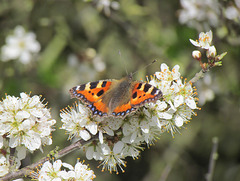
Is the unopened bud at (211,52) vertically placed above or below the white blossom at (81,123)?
below

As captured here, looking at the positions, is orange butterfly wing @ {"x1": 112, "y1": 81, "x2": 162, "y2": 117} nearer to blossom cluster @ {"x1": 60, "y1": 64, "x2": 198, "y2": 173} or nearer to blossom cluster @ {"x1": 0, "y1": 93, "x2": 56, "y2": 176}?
blossom cluster @ {"x1": 60, "y1": 64, "x2": 198, "y2": 173}

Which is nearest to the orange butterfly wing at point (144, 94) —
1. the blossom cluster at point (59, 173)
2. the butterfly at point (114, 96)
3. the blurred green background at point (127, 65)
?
the butterfly at point (114, 96)

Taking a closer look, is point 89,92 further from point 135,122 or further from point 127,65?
point 127,65

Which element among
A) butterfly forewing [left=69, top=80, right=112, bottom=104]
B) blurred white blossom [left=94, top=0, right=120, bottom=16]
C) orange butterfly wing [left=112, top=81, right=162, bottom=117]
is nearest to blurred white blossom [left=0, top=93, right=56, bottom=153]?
butterfly forewing [left=69, top=80, right=112, bottom=104]

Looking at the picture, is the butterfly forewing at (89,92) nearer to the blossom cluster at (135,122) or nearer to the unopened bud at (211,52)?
the blossom cluster at (135,122)

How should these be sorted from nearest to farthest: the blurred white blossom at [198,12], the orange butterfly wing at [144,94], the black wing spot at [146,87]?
the orange butterfly wing at [144,94] → the black wing spot at [146,87] → the blurred white blossom at [198,12]

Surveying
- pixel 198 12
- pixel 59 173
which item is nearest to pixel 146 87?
pixel 59 173
